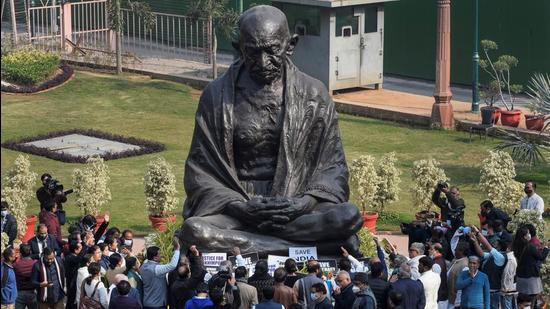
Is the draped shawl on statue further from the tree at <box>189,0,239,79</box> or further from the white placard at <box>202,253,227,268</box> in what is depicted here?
the tree at <box>189,0,239,79</box>

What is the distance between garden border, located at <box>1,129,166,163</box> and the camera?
3147 centimetres

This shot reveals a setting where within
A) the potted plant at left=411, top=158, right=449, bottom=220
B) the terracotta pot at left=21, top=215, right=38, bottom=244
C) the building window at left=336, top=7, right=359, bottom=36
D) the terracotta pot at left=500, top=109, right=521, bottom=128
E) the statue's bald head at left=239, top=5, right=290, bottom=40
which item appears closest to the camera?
the statue's bald head at left=239, top=5, right=290, bottom=40

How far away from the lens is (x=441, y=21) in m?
34.2

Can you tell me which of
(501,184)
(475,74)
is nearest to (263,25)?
(501,184)

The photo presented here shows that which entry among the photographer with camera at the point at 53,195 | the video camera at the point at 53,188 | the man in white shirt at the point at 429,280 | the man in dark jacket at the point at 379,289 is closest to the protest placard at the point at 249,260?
the man in dark jacket at the point at 379,289

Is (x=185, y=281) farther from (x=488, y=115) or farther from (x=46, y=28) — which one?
(x=46, y=28)

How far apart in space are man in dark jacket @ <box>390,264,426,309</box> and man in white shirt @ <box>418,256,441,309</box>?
39 centimetres

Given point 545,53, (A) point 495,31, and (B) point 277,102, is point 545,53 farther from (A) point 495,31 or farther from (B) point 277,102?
(B) point 277,102

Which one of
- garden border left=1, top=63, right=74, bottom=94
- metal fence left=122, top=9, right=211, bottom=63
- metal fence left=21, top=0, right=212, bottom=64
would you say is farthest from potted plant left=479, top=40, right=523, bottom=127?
garden border left=1, top=63, right=74, bottom=94

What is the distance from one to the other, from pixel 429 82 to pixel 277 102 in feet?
72.0

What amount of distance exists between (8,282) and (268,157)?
416 centimetres

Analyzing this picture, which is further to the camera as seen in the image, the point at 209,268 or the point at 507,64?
the point at 507,64

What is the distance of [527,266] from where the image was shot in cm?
2000

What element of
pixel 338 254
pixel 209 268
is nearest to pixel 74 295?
pixel 209 268
